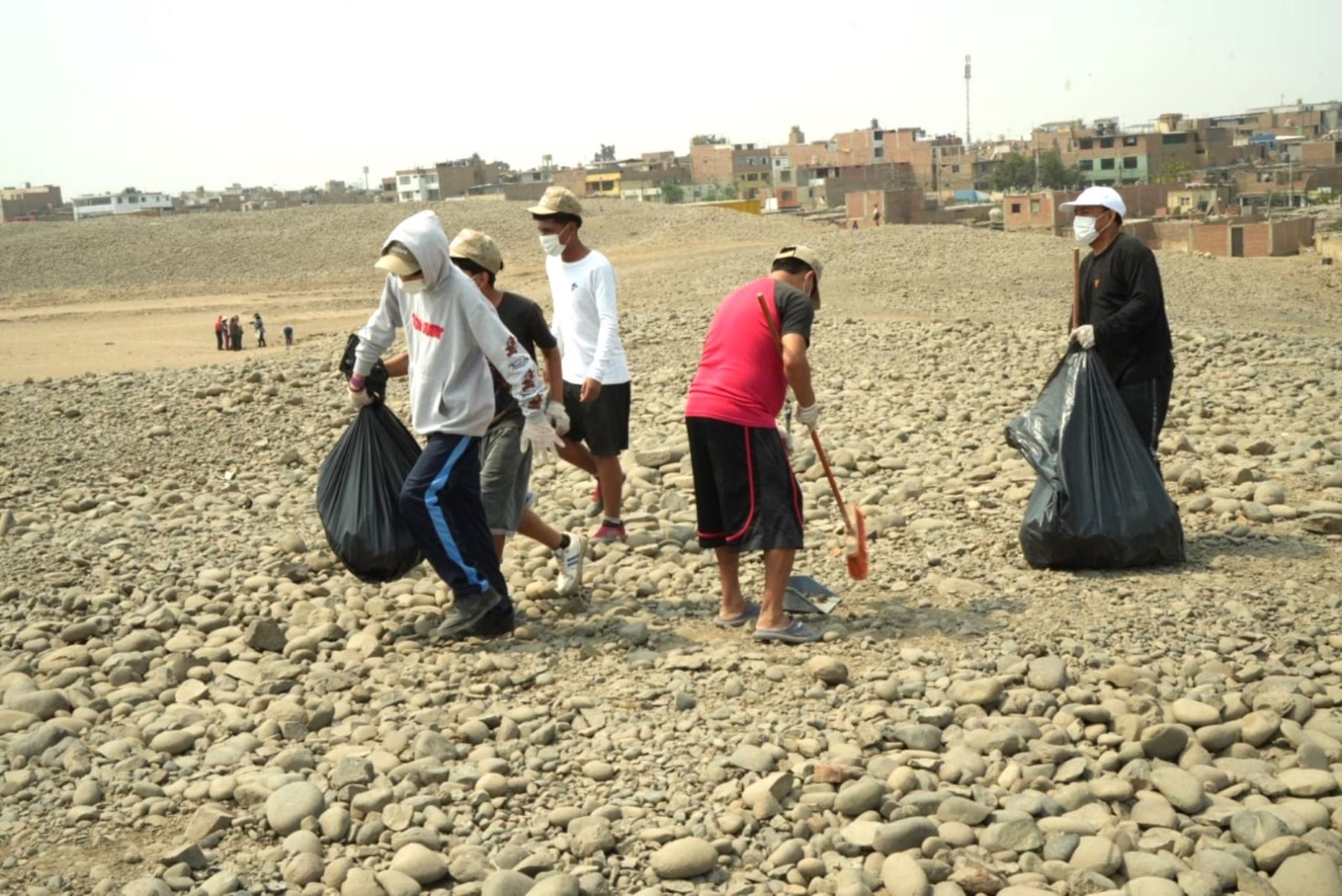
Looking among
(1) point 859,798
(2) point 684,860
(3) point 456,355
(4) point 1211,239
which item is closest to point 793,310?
(3) point 456,355

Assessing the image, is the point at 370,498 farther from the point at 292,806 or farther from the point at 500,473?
the point at 292,806

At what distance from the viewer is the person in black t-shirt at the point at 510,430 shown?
5688mm

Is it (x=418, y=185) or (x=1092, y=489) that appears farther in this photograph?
(x=418, y=185)

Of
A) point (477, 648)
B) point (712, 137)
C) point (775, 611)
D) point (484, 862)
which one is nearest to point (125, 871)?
point (484, 862)

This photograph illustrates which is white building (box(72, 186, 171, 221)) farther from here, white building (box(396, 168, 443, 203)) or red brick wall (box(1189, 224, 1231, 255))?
red brick wall (box(1189, 224, 1231, 255))

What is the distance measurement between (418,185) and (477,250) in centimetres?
8820

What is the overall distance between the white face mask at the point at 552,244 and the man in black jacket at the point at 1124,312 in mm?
2310

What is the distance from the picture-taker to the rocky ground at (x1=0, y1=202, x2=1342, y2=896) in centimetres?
378

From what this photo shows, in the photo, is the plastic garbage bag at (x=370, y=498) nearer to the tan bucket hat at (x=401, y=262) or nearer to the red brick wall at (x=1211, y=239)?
the tan bucket hat at (x=401, y=262)

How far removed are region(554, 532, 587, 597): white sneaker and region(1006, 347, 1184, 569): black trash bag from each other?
188 cm

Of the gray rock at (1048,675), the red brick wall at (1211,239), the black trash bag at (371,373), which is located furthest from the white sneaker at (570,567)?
the red brick wall at (1211,239)

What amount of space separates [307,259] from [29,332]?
521 inches

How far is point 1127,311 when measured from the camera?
19.4 feet

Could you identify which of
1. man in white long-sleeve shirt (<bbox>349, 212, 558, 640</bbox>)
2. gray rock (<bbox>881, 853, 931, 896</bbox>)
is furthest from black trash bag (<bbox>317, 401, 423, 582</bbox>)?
gray rock (<bbox>881, 853, 931, 896</bbox>)
